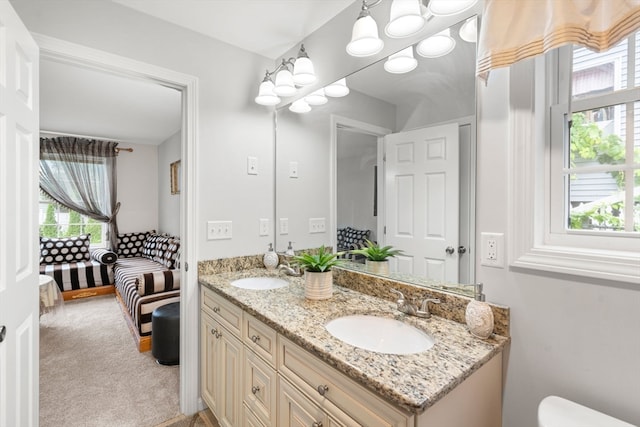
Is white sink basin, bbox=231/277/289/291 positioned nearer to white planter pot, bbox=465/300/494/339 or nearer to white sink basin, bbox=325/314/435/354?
white sink basin, bbox=325/314/435/354

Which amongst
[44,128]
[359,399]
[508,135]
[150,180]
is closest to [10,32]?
[359,399]

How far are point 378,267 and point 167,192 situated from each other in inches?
180

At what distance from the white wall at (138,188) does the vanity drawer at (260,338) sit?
15.8 feet

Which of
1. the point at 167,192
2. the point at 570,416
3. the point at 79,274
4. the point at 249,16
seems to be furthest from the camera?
the point at 167,192

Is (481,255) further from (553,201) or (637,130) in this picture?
(637,130)

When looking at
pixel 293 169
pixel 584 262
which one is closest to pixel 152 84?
pixel 293 169

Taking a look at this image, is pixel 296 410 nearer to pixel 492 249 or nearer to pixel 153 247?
pixel 492 249

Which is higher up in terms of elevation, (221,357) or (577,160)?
(577,160)

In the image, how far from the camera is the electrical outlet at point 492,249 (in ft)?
3.47

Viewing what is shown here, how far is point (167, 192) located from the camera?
5043 mm

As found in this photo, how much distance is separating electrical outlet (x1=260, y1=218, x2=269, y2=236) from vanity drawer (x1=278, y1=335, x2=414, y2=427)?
1.11m

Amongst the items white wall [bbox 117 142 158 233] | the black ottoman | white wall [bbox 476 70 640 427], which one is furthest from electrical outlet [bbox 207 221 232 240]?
white wall [bbox 117 142 158 233]

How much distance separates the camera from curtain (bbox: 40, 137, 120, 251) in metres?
4.55

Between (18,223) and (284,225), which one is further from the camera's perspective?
(284,225)
